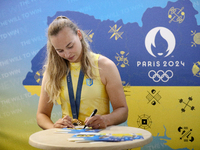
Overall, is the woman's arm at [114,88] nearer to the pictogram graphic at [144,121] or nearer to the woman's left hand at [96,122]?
the woman's left hand at [96,122]

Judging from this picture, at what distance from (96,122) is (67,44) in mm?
552

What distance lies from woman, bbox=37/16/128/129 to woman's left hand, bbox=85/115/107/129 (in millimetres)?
145

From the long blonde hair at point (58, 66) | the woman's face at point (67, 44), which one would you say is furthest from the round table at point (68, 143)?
the woman's face at point (67, 44)

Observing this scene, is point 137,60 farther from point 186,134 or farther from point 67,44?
point 67,44

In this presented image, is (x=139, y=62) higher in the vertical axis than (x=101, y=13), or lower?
lower

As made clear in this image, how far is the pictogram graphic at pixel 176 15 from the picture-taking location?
10.4 ft

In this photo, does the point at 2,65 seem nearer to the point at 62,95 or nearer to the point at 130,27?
the point at 130,27

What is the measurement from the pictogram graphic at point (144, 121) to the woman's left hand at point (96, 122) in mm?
1755

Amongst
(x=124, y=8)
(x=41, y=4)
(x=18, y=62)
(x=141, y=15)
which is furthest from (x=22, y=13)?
(x=141, y=15)

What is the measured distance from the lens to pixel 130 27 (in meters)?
3.25

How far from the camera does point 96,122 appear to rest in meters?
1.50

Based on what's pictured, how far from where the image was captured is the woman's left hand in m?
1.48

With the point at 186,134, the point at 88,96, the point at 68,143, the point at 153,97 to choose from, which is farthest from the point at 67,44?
the point at 186,134

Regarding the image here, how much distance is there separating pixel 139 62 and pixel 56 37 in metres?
1.80
